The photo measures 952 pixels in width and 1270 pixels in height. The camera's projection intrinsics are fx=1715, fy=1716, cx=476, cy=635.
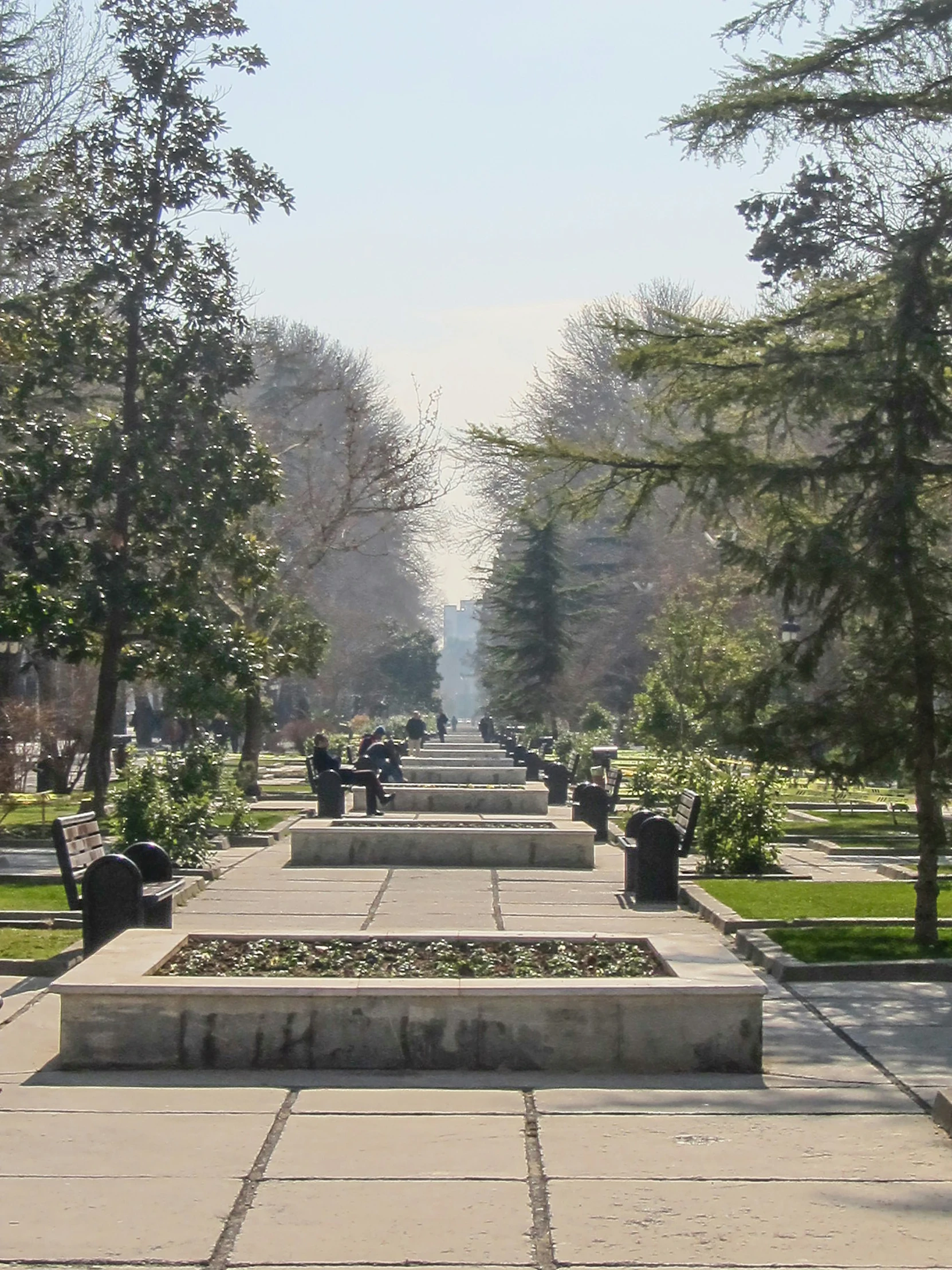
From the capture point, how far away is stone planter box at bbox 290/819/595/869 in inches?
724

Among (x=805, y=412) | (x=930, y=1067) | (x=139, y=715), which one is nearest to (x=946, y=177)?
(x=805, y=412)

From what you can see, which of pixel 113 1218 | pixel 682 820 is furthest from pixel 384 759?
pixel 113 1218

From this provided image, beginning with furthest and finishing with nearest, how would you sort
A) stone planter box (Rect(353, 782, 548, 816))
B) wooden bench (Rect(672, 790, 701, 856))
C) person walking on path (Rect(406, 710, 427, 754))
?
person walking on path (Rect(406, 710, 427, 754))
stone planter box (Rect(353, 782, 548, 816))
wooden bench (Rect(672, 790, 701, 856))

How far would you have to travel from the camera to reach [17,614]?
22.1m

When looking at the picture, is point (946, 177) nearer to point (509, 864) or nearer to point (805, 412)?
point (805, 412)

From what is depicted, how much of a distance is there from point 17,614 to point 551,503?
9.16m

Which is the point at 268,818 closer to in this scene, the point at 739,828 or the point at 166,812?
the point at 166,812

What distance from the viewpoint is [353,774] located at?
25594 mm

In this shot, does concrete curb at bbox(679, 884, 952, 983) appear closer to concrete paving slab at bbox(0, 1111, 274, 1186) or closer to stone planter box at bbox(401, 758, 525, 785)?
concrete paving slab at bbox(0, 1111, 274, 1186)

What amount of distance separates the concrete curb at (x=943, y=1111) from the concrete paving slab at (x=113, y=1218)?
2.84 meters

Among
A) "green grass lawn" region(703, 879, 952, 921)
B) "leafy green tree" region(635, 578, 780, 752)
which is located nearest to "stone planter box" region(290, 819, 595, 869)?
"green grass lawn" region(703, 879, 952, 921)

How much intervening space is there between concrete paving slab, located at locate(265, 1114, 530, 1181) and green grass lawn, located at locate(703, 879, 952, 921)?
7.00m

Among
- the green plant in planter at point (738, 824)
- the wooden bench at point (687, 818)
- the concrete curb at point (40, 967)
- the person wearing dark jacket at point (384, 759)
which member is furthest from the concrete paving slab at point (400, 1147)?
the person wearing dark jacket at point (384, 759)

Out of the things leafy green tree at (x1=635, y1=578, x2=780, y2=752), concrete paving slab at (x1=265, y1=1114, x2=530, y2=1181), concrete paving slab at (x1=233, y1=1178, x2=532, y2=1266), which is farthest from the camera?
leafy green tree at (x1=635, y1=578, x2=780, y2=752)
